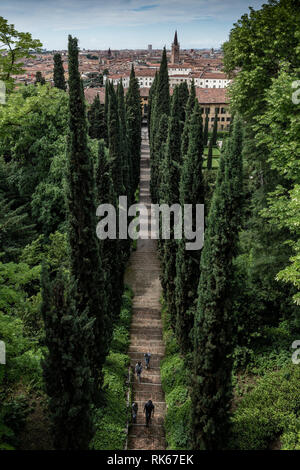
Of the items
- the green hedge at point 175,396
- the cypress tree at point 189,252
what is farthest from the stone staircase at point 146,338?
the cypress tree at point 189,252

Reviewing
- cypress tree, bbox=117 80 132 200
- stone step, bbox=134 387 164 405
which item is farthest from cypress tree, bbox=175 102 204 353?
cypress tree, bbox=117 80 132 200

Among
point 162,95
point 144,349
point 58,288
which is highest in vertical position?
point 162,95

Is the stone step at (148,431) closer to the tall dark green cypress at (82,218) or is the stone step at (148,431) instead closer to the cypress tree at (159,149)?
the tall dark green cypress at (82,218)

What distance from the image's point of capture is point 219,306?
41.6 feet

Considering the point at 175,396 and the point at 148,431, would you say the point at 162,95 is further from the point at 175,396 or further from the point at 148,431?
the point at 148,431

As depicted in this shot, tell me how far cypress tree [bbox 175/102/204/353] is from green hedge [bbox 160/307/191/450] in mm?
1348

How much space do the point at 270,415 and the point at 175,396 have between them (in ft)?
17.9

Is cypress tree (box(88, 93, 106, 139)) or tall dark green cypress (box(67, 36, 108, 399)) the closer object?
tall dark green cypress (box(67, 36, 108, 399))

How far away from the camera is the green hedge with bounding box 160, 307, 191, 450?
15.8 metres

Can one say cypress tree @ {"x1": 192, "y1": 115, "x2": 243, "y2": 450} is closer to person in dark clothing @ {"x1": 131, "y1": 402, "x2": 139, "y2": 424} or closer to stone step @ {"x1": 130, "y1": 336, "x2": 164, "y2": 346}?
person in dark clothing @ {"x1": 131, "y1": 402, "x2": 139, "y2": 424}

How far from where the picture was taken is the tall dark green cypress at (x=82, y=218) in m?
14.7

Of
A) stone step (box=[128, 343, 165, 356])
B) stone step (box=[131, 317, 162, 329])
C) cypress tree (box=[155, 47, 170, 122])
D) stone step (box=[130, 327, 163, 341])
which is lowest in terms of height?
stone step (box=[128, 343, 165, 356])

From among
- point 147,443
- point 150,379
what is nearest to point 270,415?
point 147,443
